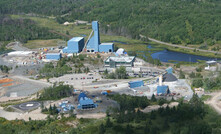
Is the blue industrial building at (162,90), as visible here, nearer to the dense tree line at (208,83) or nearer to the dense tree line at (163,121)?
the dense tree line at (208,83)

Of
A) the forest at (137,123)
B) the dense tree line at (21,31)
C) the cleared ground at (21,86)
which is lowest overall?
the forest at (137,123)

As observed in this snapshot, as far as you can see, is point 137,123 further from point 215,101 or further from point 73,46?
point 73,46

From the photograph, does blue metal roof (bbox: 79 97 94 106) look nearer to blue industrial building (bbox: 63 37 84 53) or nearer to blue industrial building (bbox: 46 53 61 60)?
blue industrial building (bbox: 46 53 61 60)

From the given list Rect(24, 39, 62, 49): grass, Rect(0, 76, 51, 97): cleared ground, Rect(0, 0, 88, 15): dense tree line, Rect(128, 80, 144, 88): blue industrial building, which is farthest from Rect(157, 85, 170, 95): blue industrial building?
Rect(0, 0, 88, 15): dense tree line

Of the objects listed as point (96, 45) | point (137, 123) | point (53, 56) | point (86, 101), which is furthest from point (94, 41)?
point (137, 123)

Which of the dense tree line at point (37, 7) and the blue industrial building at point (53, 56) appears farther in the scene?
the dense tree line at point (37, 7)

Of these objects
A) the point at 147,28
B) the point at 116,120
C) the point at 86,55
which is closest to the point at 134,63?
the point at 86,55

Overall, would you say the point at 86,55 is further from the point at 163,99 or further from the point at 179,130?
the point at 179,130

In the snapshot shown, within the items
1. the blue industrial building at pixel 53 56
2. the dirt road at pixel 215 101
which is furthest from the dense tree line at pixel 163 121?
the blue industrial building at pixel 53 56
